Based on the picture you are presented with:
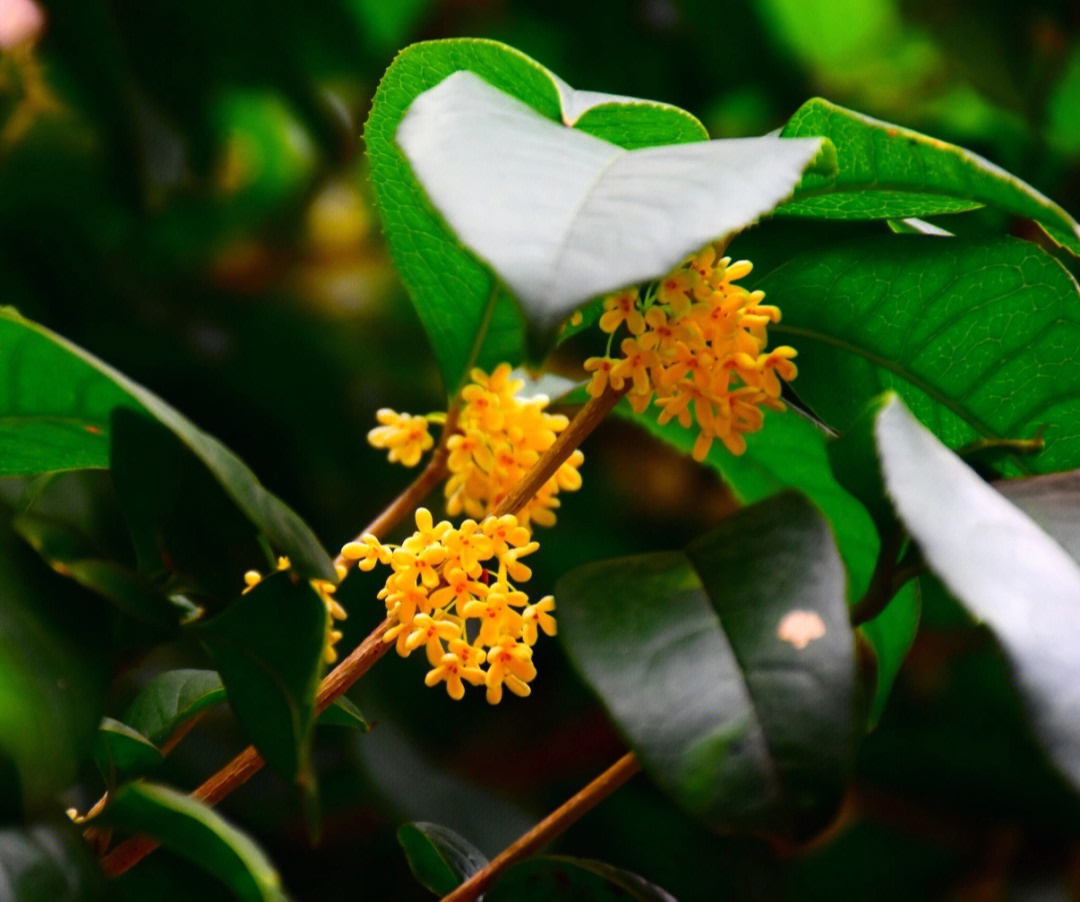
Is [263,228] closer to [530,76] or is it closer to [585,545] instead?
[585,545]

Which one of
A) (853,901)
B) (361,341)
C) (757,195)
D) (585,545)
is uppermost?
(757,195)

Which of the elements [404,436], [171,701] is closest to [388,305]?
[404,436]

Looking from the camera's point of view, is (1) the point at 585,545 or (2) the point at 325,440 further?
(1) the point at 585,545

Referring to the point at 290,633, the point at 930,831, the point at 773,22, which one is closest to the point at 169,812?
the point at 290,633

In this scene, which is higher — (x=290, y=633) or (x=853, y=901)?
(x=290, y=633)

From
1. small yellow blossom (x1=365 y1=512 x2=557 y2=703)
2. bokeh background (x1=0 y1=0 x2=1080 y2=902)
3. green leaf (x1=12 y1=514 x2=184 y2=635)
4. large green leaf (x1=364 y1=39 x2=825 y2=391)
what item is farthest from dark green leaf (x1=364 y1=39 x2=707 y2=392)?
bokeh background (x1=0 y1=0 x2=1080 y2=902)

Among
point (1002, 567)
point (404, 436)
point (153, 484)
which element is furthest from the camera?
point (404, 436)

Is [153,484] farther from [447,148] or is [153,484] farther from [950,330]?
[950,330]

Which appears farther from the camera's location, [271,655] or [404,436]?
[404,436]
